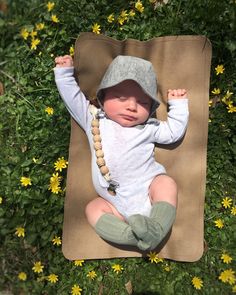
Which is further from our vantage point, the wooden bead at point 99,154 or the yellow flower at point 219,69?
the yellow flower at point 219,69

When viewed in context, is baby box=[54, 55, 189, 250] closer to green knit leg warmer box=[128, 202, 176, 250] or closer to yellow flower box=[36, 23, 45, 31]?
green knit leg warmer box=[128, 202, 176, 250]

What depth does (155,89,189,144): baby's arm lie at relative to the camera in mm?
2201

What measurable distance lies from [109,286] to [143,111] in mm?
1030

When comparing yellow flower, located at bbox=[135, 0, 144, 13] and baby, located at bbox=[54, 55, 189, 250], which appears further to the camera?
yellow flower, located at bbox=[135, 0, 144, 13]

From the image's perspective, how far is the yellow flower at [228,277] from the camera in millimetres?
2125

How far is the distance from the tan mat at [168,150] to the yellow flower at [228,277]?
0.16m

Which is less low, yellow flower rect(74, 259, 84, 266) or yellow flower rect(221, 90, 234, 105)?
yellow flower rect(221, 90, 234, 105)

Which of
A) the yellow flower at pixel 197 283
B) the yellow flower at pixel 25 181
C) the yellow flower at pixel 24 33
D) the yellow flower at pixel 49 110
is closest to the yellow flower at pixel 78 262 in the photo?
the yellow flower at pixel 25 181

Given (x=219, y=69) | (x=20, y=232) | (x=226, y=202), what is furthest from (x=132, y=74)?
(x=20, y=232)

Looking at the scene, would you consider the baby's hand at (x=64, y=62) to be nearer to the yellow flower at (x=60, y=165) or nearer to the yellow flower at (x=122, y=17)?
the yellow flower at (x=122, y=17)

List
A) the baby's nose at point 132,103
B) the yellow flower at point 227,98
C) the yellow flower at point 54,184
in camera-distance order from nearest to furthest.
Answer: the baby's nose at point 132,103
the yellow flower at point 54,184
the yellow flower at point 227,98

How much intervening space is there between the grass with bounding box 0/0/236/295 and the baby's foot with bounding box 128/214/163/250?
283 millimetres

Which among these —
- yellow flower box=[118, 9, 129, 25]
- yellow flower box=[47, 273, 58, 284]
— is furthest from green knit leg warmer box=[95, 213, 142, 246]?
yellow flower box=[118, 9, 129, 25]

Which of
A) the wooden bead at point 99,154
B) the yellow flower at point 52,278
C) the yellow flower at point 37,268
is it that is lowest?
the yellow flower at point 52,278
